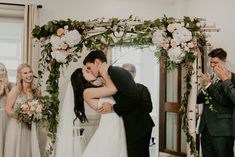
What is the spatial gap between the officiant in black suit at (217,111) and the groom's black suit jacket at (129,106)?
1.83 ft

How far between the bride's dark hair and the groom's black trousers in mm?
578

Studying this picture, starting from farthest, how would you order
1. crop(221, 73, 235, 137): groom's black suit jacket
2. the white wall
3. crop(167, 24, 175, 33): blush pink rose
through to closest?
the white wall
crop(167, 24, 175, 33): blush pink rose
crop(221, 73, 235, 137): groom's black suit jacket

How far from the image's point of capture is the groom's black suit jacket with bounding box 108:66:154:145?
3.02m

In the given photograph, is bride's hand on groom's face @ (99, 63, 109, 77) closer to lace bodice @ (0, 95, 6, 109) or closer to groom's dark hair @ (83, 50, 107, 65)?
groom's dark hair @ (83, 50, 107, 65)

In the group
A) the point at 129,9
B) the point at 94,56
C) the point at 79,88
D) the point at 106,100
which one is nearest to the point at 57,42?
the point at 94,56

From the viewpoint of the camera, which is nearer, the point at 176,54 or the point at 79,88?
the point at 176,54

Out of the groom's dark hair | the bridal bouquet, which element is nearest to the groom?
the groom's dark hair

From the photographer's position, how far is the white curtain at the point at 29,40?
14.0 ft

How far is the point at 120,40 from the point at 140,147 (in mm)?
1037

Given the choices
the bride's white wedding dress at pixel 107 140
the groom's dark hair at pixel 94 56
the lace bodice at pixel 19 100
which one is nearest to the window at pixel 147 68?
the groom's dark hair at pixel 94 56

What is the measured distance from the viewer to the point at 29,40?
14.0 feet

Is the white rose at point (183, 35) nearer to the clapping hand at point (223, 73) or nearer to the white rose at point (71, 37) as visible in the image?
the clapping hand at point (223, 73)

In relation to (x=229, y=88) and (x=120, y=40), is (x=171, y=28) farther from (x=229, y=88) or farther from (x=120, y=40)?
(x=229, y=88)

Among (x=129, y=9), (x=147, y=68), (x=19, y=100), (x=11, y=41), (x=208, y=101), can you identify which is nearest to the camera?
(x=208, y=101)
